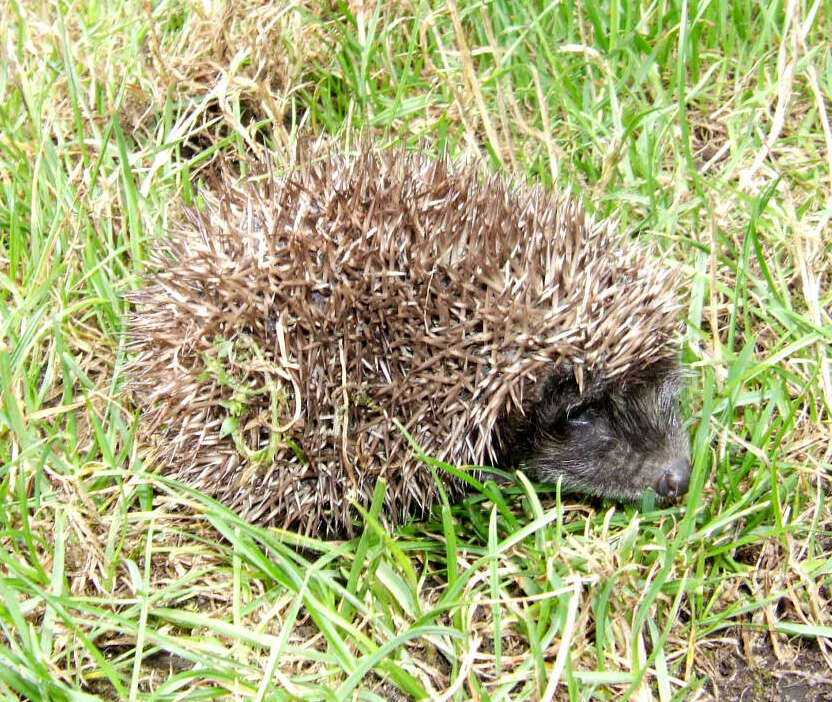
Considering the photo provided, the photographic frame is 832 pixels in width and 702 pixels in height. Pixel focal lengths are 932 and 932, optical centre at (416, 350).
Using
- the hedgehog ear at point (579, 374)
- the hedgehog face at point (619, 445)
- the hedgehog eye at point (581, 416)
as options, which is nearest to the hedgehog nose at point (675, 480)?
the hedgehog face at point (619, 445)

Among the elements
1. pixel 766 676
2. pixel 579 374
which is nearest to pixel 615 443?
pixel 579 374

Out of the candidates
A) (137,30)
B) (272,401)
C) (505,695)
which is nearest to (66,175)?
(137,30)

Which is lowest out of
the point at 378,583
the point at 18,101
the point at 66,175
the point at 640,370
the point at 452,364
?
the point at 378,583

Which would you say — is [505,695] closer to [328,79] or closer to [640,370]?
[640,370]

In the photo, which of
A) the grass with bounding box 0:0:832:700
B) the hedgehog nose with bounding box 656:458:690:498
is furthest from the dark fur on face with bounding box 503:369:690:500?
the grass with bounding box 0:0:832:700

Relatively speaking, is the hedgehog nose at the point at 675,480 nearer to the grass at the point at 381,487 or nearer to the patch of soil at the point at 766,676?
the grass at the point at 381,487

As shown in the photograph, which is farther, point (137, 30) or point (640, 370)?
point (137, 30)

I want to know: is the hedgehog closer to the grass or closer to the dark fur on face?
the dark fur on face

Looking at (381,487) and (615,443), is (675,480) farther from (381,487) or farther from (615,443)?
(381,487)
